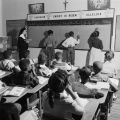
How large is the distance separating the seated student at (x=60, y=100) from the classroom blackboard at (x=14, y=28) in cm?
531

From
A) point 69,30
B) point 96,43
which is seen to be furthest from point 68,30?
point 96,43

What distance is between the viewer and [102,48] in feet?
19.3

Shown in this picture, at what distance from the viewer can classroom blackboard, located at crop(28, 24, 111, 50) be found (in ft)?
19.0

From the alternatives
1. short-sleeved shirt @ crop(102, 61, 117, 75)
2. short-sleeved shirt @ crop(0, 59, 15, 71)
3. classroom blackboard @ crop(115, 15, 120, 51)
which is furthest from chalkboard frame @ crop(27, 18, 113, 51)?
short-sleeved shirt @ crop(0, 59, 15, 71)

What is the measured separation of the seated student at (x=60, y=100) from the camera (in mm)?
1730

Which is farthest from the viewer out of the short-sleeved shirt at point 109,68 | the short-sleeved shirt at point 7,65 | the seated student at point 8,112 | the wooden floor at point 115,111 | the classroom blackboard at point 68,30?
the classroom blackboard at point 68,30

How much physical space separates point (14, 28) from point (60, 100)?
220 inches

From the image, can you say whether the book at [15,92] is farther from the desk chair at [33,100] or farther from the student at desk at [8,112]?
the student at desk at [8,112]

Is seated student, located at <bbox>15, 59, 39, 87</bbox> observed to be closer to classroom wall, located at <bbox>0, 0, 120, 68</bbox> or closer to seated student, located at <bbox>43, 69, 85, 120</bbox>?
seated student, located at <bbox>43, 69, 85, 120</bbox>

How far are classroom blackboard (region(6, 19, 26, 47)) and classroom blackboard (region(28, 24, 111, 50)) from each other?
0.39m

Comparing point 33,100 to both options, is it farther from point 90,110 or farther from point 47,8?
point 47,8

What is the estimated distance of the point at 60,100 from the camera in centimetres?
179

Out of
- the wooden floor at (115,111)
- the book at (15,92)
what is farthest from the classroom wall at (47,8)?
the book at (15,92)

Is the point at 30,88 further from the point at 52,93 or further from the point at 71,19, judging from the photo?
the point at 71,19
